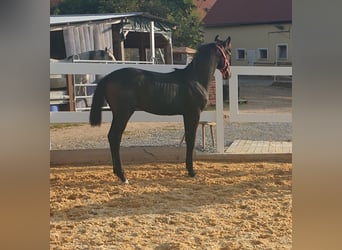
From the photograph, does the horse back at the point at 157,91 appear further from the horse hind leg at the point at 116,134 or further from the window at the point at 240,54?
the window at the point at 240,54

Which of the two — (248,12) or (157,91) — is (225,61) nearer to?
(157,91)

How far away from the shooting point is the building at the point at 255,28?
893 inches

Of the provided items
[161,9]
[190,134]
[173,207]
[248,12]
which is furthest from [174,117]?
[248,12]

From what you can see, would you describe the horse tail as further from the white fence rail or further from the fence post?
the fence post

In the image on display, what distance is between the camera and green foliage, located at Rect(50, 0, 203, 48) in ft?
71.8

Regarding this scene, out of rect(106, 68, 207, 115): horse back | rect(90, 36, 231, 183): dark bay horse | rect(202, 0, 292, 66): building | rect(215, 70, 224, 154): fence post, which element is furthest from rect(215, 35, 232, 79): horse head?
rect(202, 0, 292, 66): building

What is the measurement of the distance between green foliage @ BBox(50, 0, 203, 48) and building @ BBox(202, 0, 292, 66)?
1.88 meters

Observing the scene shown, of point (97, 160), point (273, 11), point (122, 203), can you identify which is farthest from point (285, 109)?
point (273, 11)

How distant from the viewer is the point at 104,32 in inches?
576

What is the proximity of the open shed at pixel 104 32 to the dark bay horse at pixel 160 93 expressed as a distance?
26.3 ft

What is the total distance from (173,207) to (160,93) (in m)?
1.62
